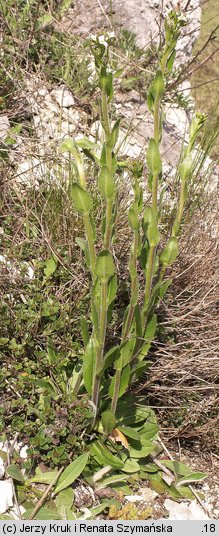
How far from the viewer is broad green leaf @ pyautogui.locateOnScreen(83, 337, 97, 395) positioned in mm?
2457

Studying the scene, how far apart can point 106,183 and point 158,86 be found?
0.37m

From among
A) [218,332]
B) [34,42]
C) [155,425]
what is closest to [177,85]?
[34,42]

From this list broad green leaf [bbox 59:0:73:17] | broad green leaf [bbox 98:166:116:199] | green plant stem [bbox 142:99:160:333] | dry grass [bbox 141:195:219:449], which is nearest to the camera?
broad green leaf [bbox 98:166:116:199]

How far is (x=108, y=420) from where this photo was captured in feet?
8.05

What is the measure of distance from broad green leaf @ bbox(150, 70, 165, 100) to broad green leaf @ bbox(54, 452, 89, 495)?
4.60 feet

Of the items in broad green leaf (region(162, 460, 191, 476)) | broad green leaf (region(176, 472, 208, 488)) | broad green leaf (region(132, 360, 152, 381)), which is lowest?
broad green leaf (region(176, 472, 208, 488))

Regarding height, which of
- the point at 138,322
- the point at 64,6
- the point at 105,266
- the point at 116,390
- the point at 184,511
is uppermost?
the point at 64,6

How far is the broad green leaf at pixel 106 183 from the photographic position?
196 centimetres

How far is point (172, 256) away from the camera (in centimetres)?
238

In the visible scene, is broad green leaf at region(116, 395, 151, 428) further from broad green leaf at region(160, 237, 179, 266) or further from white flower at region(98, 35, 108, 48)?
white flower at region(98, 35, 108, 48)

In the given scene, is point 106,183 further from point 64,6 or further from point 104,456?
point 64,6

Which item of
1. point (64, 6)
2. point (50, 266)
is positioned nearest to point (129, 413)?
point (50, 266)

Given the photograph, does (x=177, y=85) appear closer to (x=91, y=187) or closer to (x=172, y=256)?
(x=91, y=187)

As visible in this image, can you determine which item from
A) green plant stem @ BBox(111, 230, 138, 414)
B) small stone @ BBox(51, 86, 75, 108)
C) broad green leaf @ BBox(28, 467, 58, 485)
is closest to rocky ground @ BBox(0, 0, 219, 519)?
small stone @ BBox(51, 86, 75, 108)
